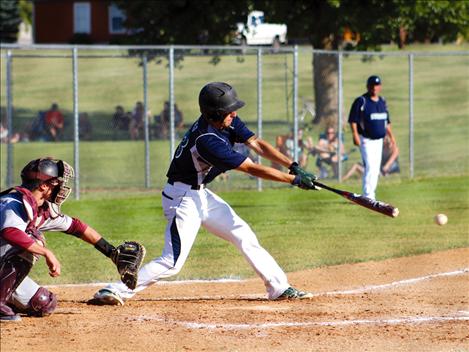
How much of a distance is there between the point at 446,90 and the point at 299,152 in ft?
54.0

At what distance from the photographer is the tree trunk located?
995 inches

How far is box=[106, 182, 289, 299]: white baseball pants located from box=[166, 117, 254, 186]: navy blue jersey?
10 cm

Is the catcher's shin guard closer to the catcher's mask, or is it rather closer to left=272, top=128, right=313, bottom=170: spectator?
the catcher's mask

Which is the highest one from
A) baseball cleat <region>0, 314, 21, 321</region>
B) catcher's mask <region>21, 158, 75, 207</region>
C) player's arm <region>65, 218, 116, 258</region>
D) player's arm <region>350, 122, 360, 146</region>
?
catcher's mask <region>21, 158, 75, 207</region>

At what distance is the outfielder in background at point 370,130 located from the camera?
51.9 feet

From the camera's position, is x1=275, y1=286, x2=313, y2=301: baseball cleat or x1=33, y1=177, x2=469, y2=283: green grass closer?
x1=275, y1=286, x2=313, y2=301: baseball cleat

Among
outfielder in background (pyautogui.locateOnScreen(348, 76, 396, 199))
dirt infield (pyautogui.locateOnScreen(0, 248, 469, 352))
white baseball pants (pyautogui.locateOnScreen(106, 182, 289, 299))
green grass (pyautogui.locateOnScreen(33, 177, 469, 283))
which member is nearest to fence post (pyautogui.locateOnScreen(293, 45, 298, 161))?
green grass (pyautogui.locateOnScreen(33, 177, 469, 283))

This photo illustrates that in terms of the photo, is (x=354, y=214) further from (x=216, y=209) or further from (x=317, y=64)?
(x=317, y=64)

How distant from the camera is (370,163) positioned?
15820 mm

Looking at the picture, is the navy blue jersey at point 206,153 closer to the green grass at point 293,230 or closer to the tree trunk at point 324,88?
the green grass at point 293,230

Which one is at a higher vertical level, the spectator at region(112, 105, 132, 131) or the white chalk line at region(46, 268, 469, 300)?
the spectator at region(112, 105, 132, 131)

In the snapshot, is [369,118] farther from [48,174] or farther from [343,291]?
[48,174]

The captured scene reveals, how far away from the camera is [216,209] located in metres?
8.41

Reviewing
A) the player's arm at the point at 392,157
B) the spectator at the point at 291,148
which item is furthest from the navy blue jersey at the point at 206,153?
the spectator at the point at 291,148
